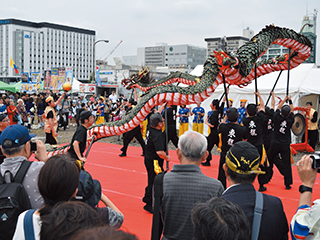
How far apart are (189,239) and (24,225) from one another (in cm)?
112

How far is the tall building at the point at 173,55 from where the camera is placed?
103 meters

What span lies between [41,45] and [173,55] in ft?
157

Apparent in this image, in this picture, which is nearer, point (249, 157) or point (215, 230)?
point (215, 230)

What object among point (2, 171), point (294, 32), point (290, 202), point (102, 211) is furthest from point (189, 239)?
point (294, 32)

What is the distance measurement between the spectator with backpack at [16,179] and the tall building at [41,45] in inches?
3711

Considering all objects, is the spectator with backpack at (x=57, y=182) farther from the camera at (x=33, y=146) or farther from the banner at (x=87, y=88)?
the banner at (x=87, y=88)

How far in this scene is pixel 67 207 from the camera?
4.03ft

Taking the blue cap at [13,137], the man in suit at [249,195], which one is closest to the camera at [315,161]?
the man in suit at [249,195]

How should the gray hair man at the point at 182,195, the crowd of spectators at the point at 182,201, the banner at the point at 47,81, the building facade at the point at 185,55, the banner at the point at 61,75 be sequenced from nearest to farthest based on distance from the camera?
the crowd of spectators at the point at 182,201 < the gray hair man at the point at 182,195 < the banner at the point at 61,75 < the banner at the point at 47,81 < the building facade at the point at 185,55

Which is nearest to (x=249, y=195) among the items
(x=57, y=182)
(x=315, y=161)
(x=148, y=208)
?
(x=315, y=161)

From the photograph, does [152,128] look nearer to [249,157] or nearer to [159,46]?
[249,157]

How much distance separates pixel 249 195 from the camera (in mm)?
1776

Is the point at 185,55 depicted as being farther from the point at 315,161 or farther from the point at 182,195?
the point at 315,161

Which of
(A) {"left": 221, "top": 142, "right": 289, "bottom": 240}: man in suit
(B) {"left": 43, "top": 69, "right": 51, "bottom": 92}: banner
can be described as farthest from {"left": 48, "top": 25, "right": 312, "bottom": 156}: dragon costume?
(B) {"left": 43, "top": 69, "right": 51, "bottom": 92}: banner
